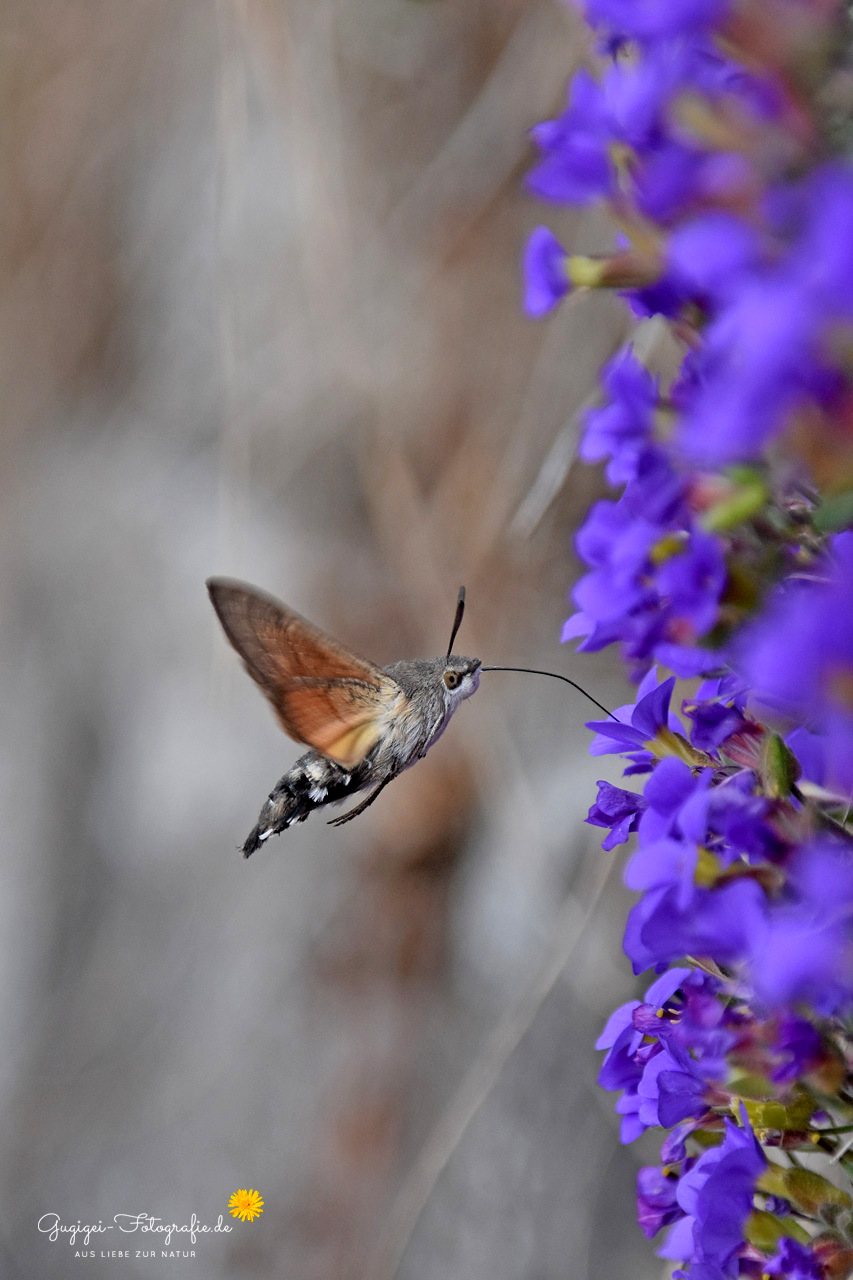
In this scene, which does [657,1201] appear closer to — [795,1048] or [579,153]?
[795,1048]

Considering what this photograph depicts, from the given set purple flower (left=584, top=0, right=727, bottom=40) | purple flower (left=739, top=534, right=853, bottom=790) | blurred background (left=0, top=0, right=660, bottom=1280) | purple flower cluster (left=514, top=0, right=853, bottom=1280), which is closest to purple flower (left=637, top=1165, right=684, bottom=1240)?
purple flower cluster (left=514, top=0, right=853, bottom=1280)

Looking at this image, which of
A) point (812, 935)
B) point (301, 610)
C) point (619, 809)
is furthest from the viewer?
point (301, 610)

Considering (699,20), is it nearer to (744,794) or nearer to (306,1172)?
(744,794)

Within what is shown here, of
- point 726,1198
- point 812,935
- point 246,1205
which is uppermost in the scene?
point 812,935

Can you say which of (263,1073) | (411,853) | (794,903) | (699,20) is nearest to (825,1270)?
(794,903)

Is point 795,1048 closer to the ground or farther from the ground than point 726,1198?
farther from the ground

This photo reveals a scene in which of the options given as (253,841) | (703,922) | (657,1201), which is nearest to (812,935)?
(703,922)
